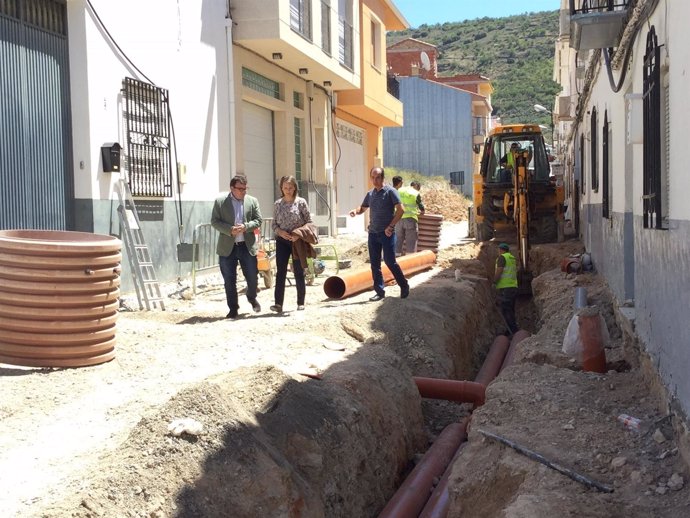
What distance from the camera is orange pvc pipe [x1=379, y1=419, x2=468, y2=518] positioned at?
585cm

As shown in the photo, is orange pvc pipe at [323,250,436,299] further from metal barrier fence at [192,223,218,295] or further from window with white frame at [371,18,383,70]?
window with white frame at [371,18,383,70]

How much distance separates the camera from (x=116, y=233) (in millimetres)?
11211

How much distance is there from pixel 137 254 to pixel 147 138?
2066mm

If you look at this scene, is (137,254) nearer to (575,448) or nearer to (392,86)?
(575,448)

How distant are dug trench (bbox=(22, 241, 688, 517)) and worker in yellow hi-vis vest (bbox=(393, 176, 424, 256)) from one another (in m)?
6.10

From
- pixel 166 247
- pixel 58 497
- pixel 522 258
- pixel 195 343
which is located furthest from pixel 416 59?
pixel 58 497

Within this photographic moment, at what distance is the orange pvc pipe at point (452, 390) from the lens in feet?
25.2

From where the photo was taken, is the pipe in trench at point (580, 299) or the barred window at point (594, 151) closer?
the pipe in trench at point (580, 299)

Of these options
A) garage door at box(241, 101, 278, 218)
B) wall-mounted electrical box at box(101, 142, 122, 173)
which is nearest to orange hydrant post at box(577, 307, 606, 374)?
wall-mounted electrical box at box(101, 142, 122, 173)

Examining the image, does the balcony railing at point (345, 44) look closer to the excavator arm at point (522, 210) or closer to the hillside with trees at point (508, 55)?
the excavator arm at point (522, 210)

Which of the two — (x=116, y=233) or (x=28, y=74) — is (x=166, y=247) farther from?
(x=28, y=74)

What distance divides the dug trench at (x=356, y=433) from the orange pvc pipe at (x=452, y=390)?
33 centimetres

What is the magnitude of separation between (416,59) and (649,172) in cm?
4658

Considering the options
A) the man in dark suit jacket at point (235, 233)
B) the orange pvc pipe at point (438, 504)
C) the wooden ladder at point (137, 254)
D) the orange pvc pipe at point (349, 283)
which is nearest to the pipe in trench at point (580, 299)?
the orange pvc pipe at point (349, 283)
